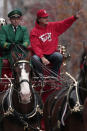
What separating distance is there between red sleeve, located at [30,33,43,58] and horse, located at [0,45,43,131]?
135 centimetres

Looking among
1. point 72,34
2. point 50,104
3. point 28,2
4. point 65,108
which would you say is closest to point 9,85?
point 50,104

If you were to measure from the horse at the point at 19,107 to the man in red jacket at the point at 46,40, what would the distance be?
1400 mm

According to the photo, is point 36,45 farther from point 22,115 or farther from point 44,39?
point 22,115

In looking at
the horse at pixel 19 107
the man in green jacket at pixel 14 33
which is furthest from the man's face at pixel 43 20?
the horse at pixel 19 107

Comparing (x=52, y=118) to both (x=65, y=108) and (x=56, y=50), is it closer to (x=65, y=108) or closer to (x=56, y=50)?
(x=65, y=108)

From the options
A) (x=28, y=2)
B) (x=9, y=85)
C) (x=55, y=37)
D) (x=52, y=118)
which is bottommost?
(x=52, y=118)

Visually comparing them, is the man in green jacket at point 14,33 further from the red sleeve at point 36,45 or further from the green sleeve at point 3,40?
the red sleeve at point 36,45

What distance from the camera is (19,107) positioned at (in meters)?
11.1

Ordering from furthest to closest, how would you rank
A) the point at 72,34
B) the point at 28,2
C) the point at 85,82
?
the point at 28,2
the point at 72,34
the point at 85,82

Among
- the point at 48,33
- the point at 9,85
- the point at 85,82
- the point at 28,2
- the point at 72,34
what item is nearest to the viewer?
the point at 85,82

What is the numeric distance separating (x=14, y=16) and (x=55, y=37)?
1.17 metres

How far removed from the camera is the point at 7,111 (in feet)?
36.1

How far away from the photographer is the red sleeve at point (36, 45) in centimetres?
1262

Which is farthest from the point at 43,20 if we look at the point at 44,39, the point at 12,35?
the point at 12,35
